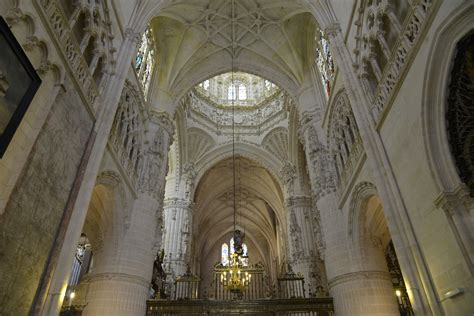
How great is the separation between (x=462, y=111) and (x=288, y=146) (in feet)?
59.1

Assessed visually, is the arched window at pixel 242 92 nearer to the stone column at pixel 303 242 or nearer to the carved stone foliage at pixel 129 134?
the stone column at pixel 303 242

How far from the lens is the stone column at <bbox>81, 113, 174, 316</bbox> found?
1046 centimetres

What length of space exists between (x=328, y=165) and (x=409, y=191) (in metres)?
6.60

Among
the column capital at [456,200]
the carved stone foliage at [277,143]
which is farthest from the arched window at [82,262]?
the column capital at [456,200]

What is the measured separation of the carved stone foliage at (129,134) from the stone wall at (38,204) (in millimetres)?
3093

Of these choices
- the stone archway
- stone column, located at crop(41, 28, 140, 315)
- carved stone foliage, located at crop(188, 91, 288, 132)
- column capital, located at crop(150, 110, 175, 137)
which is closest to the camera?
→ the stone archway

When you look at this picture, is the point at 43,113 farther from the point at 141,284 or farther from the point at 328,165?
the point at 328,165

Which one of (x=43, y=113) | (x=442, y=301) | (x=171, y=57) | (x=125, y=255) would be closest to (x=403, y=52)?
(x=442, y=301)

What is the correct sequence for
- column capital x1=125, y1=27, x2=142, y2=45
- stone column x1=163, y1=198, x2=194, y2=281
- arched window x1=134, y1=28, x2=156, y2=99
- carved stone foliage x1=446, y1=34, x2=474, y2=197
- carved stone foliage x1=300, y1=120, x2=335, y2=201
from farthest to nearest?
stone column x1=163, y1=198, x2=194, y2=281 < arched window x1=134, y1=28, x2=156, y2=99 < carved stone foliage x1=300, y1=120, x2=335, y2=201 < column capital x1=125, y1=27, x2=142, y2=45 < carved stone foliage x1=446, y1=34, x2=474, y2=197

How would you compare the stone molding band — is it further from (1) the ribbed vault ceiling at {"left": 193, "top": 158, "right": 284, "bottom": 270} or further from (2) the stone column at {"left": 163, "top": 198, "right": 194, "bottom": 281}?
(1) the ribbed vault ceiling at {"left": 193, "top": 158, "right": 284, "bottom": 270}

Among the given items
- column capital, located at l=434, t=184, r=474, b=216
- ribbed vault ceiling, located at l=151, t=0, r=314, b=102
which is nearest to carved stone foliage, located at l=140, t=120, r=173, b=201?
ribbed vault ceiling, located at l=151, t=0, r=314, b=102

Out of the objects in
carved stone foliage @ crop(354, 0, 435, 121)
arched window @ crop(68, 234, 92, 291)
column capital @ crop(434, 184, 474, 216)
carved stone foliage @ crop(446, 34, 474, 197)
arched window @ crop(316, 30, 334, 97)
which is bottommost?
column capital @ crop(434, 184, 474, 216)

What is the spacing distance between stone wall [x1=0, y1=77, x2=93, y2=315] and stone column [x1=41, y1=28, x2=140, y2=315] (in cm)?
20

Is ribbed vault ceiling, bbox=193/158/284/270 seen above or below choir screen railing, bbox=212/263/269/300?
above
